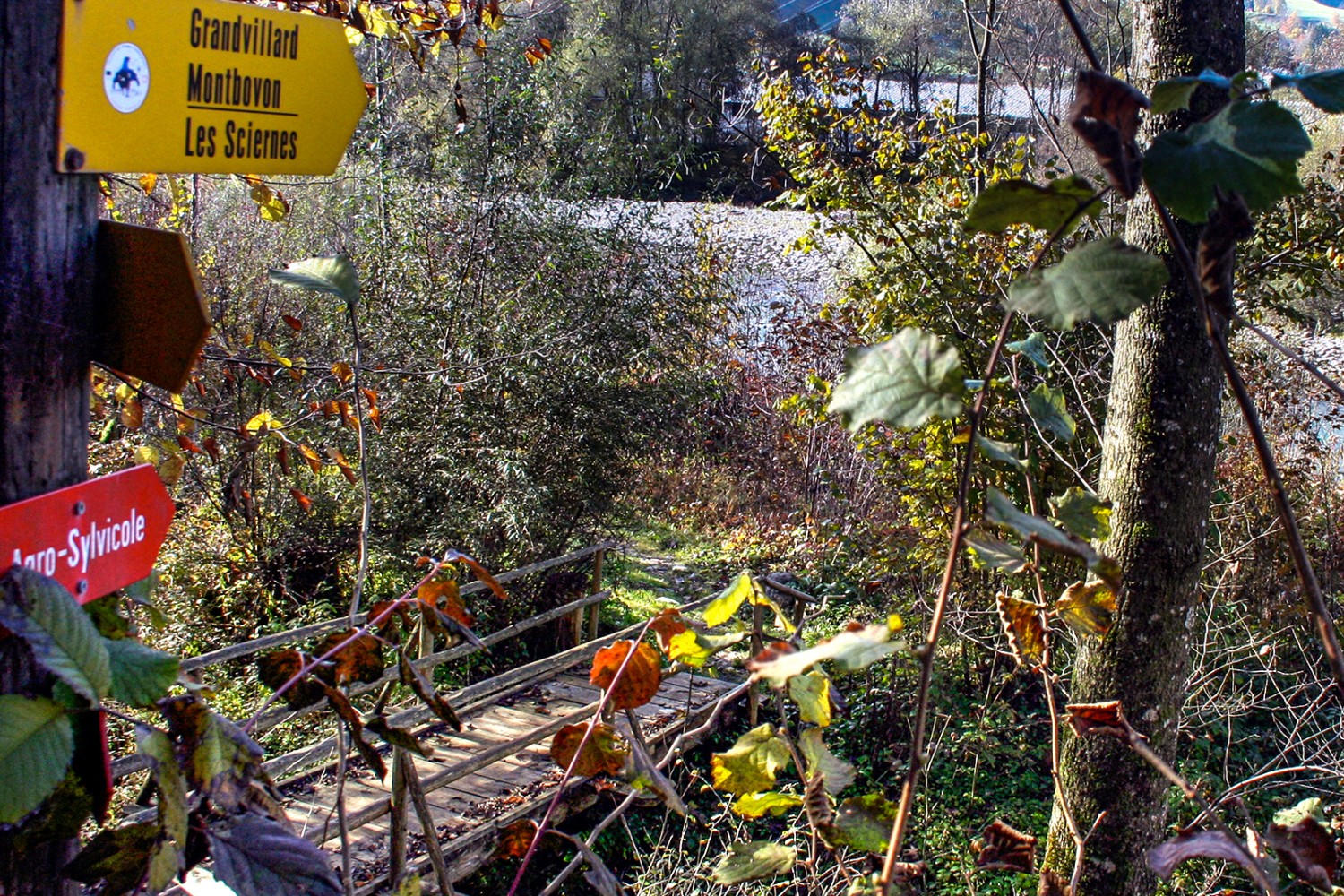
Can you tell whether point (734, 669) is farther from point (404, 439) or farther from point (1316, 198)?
point (1316, 198)

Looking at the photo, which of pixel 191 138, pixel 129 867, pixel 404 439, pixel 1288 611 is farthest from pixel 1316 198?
pixel 129 867

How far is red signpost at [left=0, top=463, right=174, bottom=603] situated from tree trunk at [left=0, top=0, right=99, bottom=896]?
0.08ft

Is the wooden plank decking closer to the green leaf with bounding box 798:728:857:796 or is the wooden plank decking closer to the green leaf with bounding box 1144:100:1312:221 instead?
the green leaf with bounding box 798:728:857:796

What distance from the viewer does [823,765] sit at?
3.98 feet

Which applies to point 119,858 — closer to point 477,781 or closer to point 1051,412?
point 1051,412

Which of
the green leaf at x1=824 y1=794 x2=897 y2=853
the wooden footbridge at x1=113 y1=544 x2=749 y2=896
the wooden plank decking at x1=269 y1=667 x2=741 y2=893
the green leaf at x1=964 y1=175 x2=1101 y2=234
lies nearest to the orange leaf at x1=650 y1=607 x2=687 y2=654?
the green leaf at x1=824 y1=794 x2=897 y2=853

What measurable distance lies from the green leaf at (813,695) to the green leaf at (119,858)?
67cm

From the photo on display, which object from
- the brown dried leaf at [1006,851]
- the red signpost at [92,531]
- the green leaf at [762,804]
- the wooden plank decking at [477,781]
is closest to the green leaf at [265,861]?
the red signpost at [92,531]

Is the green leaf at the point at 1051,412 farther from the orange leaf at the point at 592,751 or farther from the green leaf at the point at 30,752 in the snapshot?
the green leaf at the point at 30,752

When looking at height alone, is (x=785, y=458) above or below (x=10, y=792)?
below

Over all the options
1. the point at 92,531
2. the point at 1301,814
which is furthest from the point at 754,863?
the point at 92,531

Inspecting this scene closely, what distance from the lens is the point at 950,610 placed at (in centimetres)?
608

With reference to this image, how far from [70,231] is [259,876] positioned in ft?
2.46

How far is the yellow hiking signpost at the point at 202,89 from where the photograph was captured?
121 centimetres
